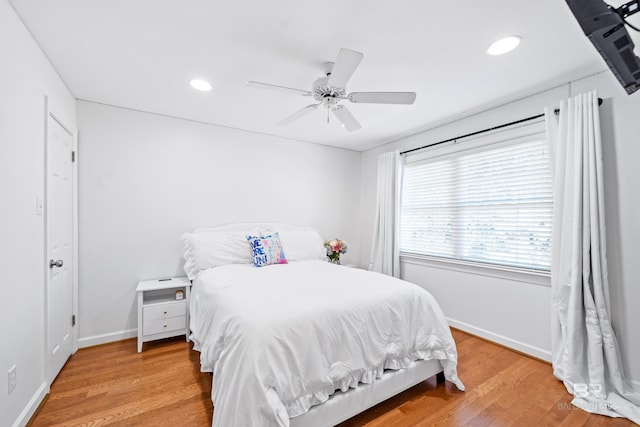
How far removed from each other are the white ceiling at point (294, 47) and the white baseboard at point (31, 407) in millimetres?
2319

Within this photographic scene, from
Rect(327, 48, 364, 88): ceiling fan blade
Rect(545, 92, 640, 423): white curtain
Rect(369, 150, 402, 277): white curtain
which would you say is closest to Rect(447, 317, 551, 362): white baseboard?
Rect(545, 92, 640, 423): white curtain

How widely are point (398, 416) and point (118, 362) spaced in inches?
93.1

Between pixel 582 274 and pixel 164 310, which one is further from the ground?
pixel 582 274

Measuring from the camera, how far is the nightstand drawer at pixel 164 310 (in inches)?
103

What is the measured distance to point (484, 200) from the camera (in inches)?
116

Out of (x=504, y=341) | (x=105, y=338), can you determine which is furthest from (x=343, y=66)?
(x=105, y=338)

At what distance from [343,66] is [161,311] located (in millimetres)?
2711

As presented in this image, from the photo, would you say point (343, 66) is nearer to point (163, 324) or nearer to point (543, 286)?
point (543, 286)

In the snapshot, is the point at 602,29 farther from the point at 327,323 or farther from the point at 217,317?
the point at 217,317

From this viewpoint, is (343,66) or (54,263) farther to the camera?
(54,263)

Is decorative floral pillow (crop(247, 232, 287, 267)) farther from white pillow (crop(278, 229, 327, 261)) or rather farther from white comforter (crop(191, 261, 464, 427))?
white comforter (crop(191, 261, 464, 427))

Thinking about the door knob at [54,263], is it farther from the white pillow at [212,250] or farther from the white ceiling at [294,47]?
the white ceiling at [294,47]

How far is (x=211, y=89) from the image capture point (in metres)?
2.48

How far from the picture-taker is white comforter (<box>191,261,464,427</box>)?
4.43ft
